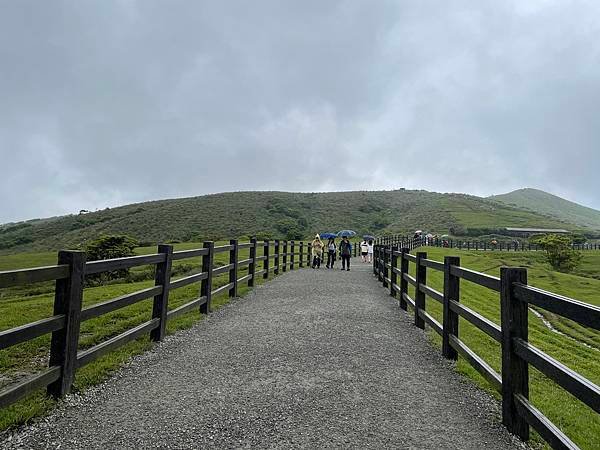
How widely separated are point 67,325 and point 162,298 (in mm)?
2334

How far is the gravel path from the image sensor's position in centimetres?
341

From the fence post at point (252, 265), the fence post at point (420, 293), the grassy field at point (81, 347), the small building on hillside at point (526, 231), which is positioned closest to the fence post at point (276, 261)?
the fence post at point (252, 265)

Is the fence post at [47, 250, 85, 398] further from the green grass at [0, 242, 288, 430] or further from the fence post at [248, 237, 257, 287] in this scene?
the fence post at [248, 237, 257, 287]

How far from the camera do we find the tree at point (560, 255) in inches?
1571

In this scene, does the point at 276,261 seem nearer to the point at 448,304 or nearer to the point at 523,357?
the point at 448,304

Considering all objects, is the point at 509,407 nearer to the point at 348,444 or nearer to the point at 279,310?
the point at 348,444

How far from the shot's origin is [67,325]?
4.11 metres

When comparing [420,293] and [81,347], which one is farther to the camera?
[420,293]

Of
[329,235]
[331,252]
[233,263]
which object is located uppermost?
[329,235]

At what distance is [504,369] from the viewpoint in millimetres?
3738

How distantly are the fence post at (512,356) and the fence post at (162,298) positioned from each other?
15.0 ft

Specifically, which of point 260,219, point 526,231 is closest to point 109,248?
point 260,219

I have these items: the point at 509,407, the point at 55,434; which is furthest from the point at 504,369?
the point at 55,434

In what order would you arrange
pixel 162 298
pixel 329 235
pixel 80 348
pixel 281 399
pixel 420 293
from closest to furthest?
pixel 281 399 < pixel 80 348 < pixel 162 298 < pixel 420 293 < pixel 329 235
